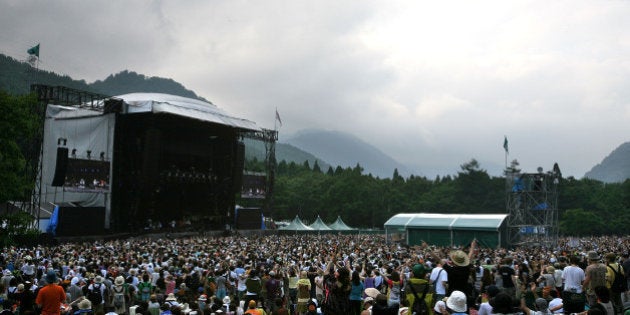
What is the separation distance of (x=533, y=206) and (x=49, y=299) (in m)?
36.1

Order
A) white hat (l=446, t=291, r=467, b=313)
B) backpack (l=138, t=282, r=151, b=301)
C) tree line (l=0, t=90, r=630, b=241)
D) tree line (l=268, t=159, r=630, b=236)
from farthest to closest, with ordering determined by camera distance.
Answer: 1. tree line (l=268, t=159, r=630, b=236)
2. tree line (l=0, t=90, r=630, b=241)
3. backpack (l=138, t=282, r=151, b=301)
4. white hat (l=446, t=291, r=467, b=313)

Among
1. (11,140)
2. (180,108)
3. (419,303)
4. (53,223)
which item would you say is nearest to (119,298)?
(419,303)

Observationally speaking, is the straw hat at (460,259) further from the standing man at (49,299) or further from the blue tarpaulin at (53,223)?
the blue tarpaulin at (53,223)

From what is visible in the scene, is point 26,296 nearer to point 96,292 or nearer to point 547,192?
point 96,292

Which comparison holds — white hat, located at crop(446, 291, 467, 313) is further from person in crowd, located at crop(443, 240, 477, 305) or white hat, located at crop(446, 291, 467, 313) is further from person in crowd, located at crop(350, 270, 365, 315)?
person in crowd, located at crop(350, 270, 365, 315)

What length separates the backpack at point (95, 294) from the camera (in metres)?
10.2

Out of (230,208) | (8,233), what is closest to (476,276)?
(8,233)

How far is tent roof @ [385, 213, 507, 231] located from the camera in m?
36.0

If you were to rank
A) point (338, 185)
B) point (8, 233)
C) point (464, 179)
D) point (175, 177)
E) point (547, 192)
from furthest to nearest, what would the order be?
1. point (464, 179)
2. point (338, 185)
3. point (175, 177)
4. point (547, 192)
5. point (8, 233)

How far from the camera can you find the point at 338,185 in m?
72.2

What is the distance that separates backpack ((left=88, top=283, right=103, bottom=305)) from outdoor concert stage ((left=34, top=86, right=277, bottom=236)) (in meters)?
23.5

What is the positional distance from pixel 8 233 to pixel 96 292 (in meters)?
12.4

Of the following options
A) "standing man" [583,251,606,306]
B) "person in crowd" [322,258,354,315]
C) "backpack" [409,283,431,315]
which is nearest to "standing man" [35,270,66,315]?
"person in crowd" [322,258,354,315]

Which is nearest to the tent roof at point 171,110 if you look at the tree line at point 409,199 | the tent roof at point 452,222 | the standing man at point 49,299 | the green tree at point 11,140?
the green tree at point 11,140
